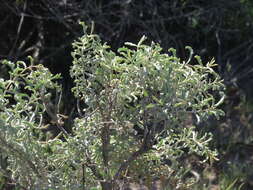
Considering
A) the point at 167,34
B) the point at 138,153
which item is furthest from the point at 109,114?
the point at 167,34

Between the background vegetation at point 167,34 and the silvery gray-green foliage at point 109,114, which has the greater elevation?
the background vegetation at point 167,34

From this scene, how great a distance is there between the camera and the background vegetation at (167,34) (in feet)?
13.3

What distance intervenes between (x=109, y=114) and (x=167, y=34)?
2.32m

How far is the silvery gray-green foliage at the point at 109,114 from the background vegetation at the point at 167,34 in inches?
69.4

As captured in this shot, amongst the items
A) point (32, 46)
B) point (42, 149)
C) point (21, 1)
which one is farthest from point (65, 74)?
point (42, 149)

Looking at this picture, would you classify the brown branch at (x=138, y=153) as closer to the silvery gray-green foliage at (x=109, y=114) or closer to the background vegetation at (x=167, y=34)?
the silvery gray-green foliage at (x=109, y=114)

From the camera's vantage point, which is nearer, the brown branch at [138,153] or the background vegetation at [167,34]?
the brown branch at [138,153]

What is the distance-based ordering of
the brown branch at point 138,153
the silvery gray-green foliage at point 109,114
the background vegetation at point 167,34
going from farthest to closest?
the background vegetation at point 167,34 → the brown branch at point 138,153 → the silvery gray-green foliage at point 109,114

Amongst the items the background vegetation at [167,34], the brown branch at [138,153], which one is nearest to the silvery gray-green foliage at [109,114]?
the brown branch at [138,153]

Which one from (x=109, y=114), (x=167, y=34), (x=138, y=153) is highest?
(x=167, y=34)

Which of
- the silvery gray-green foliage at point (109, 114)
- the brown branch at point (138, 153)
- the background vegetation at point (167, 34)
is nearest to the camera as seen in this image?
the silvery gray-green foliage at point (109, 114)

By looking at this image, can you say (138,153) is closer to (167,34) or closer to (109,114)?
(109,114)

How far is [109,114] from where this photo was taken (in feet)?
6.52

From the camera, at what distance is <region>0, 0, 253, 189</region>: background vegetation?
4.06 metres
